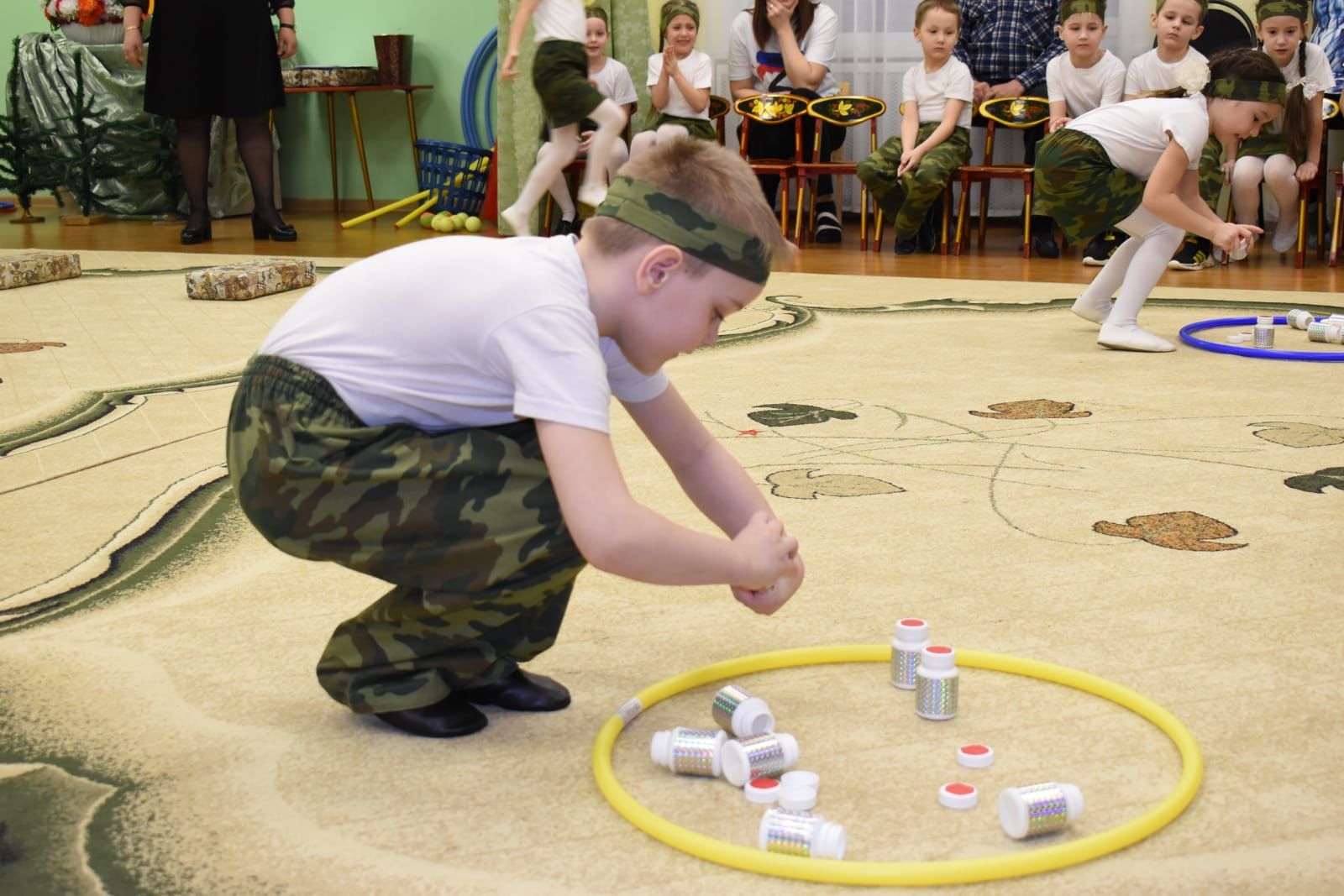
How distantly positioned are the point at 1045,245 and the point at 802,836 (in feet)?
14.6

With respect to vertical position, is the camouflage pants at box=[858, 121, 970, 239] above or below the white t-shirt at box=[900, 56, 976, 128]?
below

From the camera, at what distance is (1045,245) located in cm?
521

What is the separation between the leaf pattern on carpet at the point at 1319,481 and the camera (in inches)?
81.1

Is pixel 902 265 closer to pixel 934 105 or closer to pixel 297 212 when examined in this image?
pixel 934 105

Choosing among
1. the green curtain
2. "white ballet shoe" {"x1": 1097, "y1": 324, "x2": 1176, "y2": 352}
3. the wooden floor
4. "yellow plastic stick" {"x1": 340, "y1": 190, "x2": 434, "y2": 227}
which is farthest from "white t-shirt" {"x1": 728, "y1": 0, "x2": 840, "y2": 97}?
"white ballet shoe" {"x1": 1097, "y1": 324, "x2": 1176, "y2": 352}

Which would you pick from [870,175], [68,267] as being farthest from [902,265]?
[68,267]

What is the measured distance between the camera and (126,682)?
145cm

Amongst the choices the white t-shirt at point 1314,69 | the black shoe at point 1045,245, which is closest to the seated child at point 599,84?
the black shoe at point 1045,245

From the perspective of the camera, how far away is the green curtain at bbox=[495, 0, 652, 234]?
232 inches

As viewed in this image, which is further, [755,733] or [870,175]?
[870,175]

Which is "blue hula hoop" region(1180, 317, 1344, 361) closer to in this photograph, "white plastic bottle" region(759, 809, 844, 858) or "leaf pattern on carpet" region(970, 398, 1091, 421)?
"leaf pattern on carpet" region(970, 398, 1091, 421)

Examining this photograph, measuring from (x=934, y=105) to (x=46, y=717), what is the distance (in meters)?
4.56

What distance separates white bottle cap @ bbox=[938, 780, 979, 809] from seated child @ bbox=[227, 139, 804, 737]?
0.22m

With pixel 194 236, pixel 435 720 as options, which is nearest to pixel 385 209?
pixel 194 236
